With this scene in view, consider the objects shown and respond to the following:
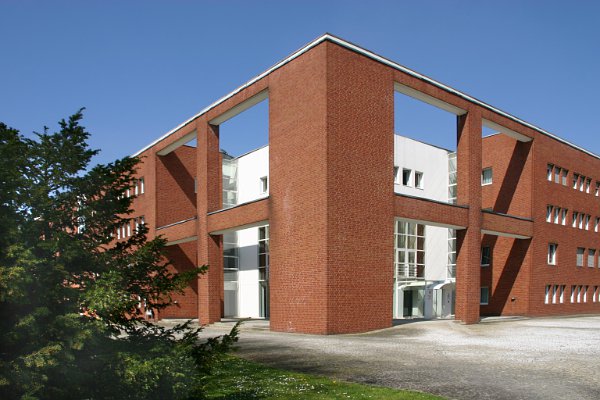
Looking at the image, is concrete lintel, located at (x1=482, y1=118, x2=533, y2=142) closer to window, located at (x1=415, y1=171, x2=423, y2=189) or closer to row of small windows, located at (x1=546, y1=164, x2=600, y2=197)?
row of small windows, located at (x1=546, y1=164, x2=600, y2=197)

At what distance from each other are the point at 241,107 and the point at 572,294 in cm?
2641

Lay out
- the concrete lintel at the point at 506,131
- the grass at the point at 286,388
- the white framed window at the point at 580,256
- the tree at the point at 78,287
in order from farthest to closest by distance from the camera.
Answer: the white framed window at the point at 580,256
the concrete lintel at the point at 506,131
the grass at the point at 286,388
the tree at the point at 78,287

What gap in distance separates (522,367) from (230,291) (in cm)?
2779

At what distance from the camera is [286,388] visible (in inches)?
366

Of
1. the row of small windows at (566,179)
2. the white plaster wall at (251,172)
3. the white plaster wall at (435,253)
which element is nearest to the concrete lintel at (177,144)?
the white plaster wall at (251,172)

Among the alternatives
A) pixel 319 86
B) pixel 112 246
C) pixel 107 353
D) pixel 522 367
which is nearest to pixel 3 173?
pixel 112 246

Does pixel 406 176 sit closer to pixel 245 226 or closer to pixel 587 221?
pixel 245 226

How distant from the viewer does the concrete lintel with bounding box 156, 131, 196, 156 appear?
3112cm

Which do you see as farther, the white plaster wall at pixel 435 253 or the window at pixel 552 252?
the white plaster wall at pixel 435 253

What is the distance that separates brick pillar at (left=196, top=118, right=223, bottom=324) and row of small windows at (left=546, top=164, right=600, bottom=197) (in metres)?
21.0

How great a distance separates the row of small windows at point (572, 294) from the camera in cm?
3487

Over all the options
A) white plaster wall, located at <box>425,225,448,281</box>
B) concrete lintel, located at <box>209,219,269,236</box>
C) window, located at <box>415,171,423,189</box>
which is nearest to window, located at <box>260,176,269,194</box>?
concrete lintel, located at <box>209,219,269,236</box>

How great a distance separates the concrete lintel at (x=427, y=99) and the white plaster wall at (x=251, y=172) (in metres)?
12.7

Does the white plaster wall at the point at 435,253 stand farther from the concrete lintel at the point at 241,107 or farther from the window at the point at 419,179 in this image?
the concrete lintel at the point at 241,107
